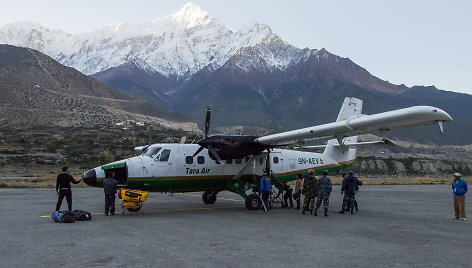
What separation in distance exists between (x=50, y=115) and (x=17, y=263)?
10082 cm

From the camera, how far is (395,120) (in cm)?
1362

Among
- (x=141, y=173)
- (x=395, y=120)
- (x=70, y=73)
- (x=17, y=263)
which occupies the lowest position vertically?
(x=17, y=263)

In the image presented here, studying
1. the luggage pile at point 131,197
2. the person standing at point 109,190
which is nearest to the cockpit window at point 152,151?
the luggage pile at point 131,197

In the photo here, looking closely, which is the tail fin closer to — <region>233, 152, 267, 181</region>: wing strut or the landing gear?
<region>233, 152, 267, 181</region>: wing strut

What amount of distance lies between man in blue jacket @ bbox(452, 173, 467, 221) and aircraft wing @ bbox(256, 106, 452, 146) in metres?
3.28

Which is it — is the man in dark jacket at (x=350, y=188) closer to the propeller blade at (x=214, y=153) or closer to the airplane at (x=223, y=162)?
the airplane at (x=223, y=162)

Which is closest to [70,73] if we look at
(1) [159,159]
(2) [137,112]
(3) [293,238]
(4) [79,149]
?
(2) [137,112]

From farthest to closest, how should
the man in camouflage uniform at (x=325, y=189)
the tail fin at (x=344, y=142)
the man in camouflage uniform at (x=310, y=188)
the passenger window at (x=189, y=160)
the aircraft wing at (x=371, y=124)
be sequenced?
the tail fin at (x=344, y=142) < the passenger window at (x=189, y=160) < the man in camouflage uniform at (x=310, y=188) < the man in camouflage uniform at (x=325, y=189) < the aircraft wing at (x=371, y=124)

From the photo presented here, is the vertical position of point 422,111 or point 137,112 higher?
point 137,112

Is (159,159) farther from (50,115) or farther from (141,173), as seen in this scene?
(50,115)

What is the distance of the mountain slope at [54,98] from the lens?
98000 millimetres

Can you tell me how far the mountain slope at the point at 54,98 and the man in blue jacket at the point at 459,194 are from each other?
94.0 metres

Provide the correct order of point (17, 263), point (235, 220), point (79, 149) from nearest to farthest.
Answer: point (17, 263) → point (235, 220) → point (79, 149)

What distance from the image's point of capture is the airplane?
52.6 feet
